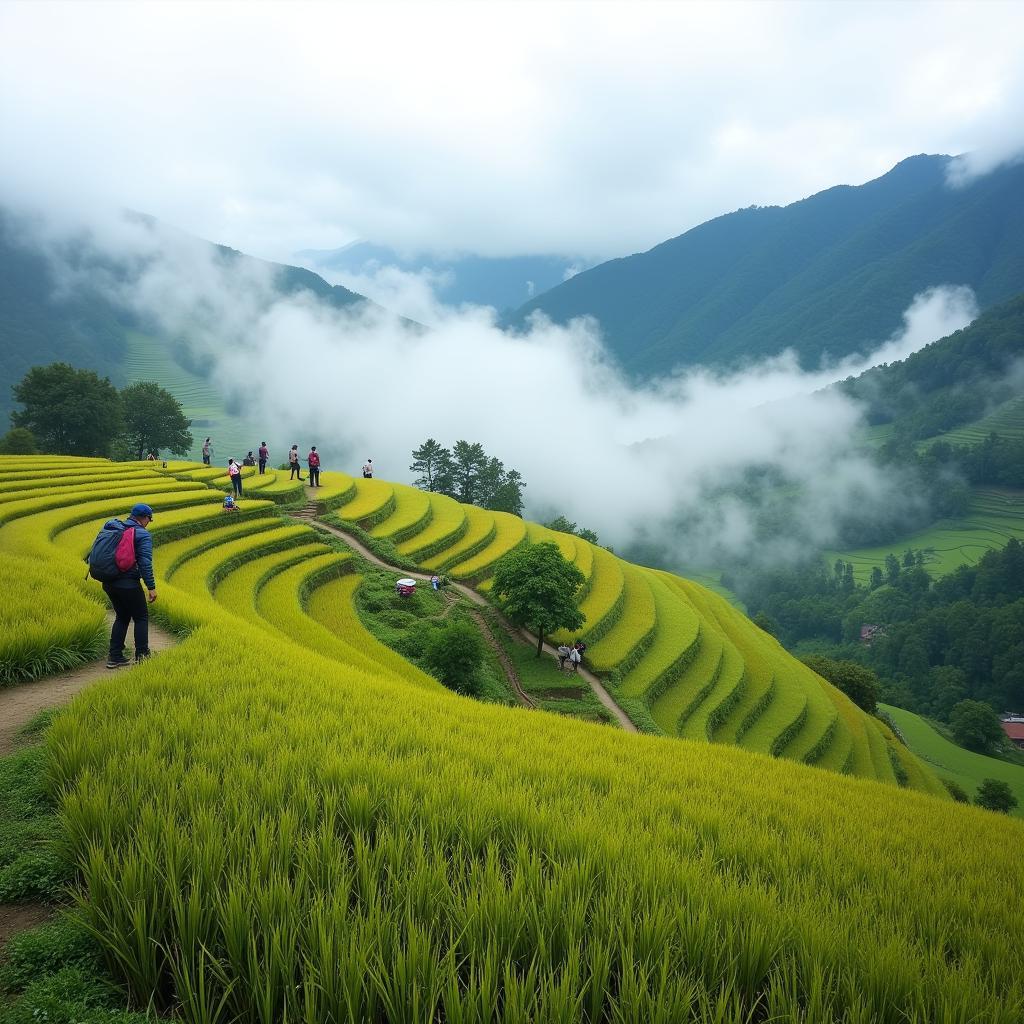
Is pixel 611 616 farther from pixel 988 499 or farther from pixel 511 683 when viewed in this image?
pixel 988 499

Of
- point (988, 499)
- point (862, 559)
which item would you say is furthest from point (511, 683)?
point (988, 499)

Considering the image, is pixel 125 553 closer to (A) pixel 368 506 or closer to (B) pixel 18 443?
(A) pixel 368 506

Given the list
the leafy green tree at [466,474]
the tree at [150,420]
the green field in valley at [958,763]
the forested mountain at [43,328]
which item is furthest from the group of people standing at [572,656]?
the forested mountain at [43,328]

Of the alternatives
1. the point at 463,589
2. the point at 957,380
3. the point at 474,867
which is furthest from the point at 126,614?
the point at 957,380

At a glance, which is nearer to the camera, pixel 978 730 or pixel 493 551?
pixel 493 551

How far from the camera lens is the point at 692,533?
17962cm

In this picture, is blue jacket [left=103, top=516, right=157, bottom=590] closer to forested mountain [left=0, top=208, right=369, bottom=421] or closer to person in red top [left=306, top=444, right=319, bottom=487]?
person in red top [left=306, top=444, right=319, bottom=487]

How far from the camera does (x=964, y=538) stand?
4938 inches

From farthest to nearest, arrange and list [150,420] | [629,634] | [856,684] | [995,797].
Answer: [150,420]
[856,684]
[995,797]
[629,634]

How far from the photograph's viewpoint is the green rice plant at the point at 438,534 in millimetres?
26875

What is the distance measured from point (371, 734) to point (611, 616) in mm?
23029

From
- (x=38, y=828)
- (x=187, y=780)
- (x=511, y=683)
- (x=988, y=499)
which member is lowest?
(x=511, y=683)

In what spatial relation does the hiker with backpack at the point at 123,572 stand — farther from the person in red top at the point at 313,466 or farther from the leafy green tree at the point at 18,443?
the leafy green tree at the point at 18,443

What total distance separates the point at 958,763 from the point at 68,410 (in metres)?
76.3
